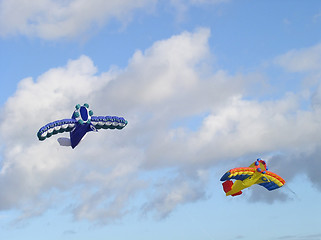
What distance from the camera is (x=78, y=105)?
90.9 m

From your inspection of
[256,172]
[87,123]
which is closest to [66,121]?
[87,123]

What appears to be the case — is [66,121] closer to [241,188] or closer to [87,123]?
[87,123]

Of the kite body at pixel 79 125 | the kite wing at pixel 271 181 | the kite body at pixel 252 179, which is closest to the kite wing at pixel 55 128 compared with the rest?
the kite body at pixel 79 125

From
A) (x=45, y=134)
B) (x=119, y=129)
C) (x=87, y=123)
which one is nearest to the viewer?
(x=45, y=134)

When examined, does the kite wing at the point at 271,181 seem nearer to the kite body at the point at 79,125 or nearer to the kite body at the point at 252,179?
the kite body at the point at 252,179

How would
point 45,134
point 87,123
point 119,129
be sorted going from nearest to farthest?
point 45,134, point 87,123, point 119,129

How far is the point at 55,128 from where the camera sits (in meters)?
86.5

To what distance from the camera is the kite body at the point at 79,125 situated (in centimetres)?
8606

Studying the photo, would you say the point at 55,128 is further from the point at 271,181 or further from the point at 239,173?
the point at 271,181

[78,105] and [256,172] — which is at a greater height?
[78,105]

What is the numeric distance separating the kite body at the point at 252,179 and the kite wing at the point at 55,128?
3151 cm

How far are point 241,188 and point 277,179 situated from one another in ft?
25.7

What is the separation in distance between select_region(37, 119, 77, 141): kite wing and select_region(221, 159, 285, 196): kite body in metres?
31.5

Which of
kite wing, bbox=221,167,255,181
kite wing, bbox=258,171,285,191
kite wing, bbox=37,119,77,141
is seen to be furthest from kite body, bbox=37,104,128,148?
kite wing, bbox=258,171,285,191
